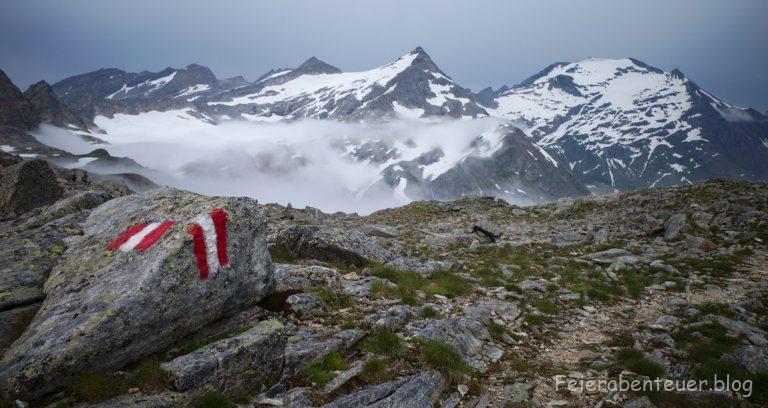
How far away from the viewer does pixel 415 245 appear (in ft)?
88.9

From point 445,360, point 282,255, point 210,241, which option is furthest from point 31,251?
point 445,360

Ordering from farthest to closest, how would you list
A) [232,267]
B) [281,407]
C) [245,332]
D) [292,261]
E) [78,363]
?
[292,261]
[232,267]
[245,332]
[281,407]
[78,363]

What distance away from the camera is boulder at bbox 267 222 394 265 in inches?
733

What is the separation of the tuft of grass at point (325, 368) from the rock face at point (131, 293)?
8.50 ft

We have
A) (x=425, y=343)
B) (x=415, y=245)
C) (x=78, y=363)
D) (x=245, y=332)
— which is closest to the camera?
(x=78, y=363)

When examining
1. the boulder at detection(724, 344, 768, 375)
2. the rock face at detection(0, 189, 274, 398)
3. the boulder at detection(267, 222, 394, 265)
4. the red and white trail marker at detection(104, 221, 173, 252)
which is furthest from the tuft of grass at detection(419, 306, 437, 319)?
the red and white trail marker at detection(104, 221, 173, 252)

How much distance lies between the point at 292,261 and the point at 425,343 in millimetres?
9298

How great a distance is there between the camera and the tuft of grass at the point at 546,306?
13.9 metres

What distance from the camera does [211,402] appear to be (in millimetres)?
6801

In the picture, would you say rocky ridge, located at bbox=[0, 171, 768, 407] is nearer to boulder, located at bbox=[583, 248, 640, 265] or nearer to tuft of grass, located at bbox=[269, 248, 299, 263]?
tuft of grass, located at bbox=[269, 248, 299, 263]

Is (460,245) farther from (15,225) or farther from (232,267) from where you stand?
(15,225)

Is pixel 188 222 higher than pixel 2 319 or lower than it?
higher

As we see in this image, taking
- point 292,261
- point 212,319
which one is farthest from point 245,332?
point 292,261

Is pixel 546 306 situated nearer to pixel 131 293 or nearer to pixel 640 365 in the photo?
pixel 640 365
